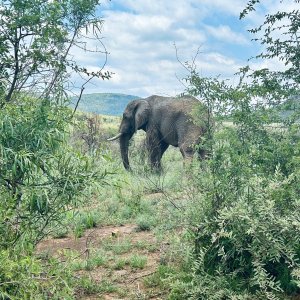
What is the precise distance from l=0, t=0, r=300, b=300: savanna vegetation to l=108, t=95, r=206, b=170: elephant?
17.8 feet

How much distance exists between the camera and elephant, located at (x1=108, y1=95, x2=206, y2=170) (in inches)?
492

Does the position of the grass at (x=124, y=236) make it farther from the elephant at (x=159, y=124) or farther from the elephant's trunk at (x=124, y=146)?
the elephant's trunk at (x=124, y=146)

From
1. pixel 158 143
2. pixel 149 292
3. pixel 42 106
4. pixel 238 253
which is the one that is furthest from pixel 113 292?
pixel 158 143

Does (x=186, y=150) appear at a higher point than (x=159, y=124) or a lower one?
lower

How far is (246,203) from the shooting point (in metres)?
5.14

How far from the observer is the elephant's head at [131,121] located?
13609 mm

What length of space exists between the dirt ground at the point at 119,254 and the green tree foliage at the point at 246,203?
601mm

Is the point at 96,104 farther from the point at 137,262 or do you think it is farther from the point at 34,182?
the point at 34,182

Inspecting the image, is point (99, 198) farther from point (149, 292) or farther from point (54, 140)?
point (54, 140)

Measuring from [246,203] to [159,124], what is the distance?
8.31 meters

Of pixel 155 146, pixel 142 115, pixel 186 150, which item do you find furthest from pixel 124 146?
pixel 186 150

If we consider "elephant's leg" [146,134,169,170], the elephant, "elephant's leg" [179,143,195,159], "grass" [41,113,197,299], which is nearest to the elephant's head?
the elephant

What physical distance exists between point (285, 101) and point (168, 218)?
2.34 m

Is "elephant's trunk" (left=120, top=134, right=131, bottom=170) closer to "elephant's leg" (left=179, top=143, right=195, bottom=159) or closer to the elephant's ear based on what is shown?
the elephant's ear
